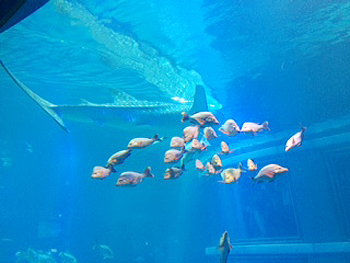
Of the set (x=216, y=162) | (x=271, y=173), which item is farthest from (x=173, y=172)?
(x=271, y=173)

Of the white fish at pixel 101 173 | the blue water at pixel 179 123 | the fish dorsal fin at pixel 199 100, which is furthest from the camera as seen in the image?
the fish dorsal fin at pixel 199 100

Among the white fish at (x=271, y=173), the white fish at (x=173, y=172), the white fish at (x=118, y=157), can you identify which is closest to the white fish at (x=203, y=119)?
the white fish at (x=173, y=172)

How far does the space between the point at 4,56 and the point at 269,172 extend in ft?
39.5

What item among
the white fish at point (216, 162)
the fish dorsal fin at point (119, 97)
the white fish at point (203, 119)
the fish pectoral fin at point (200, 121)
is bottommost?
the white fish at point (216, 162)

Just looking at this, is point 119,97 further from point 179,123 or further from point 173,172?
point 173,172

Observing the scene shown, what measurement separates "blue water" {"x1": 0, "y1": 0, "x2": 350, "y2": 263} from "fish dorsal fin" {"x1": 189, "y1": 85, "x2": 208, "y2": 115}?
4.65ft

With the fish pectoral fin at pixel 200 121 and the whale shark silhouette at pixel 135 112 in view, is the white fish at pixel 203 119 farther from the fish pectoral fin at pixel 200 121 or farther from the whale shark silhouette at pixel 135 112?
the whale shark silhouette at pixel 135 112

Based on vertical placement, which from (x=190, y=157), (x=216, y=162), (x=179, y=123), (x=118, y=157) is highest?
(x=179, y=123)

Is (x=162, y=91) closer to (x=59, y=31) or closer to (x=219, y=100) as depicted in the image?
(x=219, y=100)

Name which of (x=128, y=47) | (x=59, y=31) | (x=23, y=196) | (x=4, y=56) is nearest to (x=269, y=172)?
(x=128, y=47)

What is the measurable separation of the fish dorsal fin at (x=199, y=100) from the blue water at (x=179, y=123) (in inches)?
55.8

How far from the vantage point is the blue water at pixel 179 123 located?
9.77m

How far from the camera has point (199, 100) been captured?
11.1m

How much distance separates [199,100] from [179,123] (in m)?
1.97
